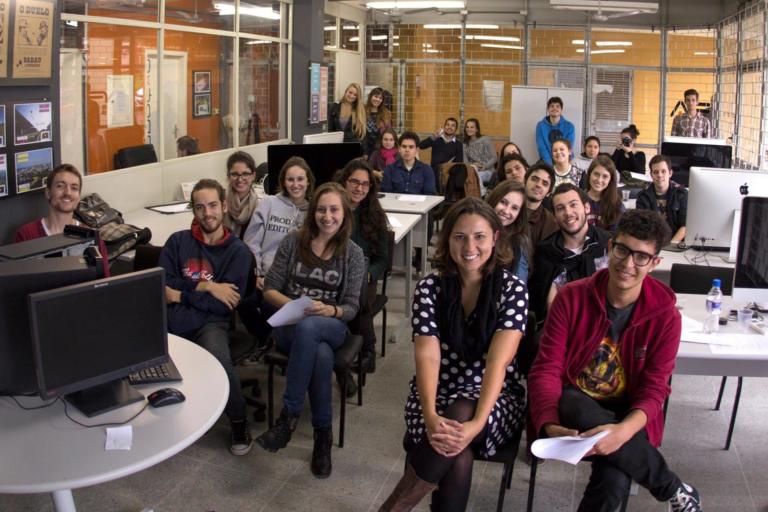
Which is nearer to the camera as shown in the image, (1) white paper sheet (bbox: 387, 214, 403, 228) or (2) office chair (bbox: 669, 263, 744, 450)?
(2) office chair (bbox: 669, 263, 744, 450)

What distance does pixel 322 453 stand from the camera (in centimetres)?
331

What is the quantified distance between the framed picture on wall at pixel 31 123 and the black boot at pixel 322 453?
2522 mm

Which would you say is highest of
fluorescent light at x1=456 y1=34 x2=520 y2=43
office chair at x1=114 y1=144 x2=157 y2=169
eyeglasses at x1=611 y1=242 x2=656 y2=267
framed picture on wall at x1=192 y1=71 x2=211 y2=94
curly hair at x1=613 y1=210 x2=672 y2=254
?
fluorescent light at x1=456 y1=34 x2=520 y2=43

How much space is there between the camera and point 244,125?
8211mm

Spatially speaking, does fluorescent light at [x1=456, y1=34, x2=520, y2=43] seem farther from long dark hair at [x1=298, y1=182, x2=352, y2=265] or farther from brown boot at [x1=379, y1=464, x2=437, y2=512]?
brown boot at [x1=379, y1=464, x2=437, y2=512]

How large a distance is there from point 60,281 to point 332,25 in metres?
8.64

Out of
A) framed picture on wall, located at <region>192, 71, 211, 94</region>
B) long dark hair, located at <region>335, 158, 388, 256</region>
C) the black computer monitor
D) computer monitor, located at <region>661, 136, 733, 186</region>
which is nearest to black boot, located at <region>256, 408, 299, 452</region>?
long dark hair, located at <region>335, 158, 388, 256</region>

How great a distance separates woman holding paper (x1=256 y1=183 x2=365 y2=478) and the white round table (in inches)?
33.7

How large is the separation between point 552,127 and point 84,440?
823 cm

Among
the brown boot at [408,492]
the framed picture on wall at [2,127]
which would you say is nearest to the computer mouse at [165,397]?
the brown boot at [408,492]

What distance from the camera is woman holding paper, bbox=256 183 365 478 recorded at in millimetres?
3320

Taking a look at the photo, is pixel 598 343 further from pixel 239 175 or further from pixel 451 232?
pixel 239 175

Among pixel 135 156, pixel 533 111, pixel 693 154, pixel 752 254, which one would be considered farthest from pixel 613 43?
pixel 752 254

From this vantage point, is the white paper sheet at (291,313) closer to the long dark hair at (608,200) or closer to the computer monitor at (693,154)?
the long dark hair at (608,200)
